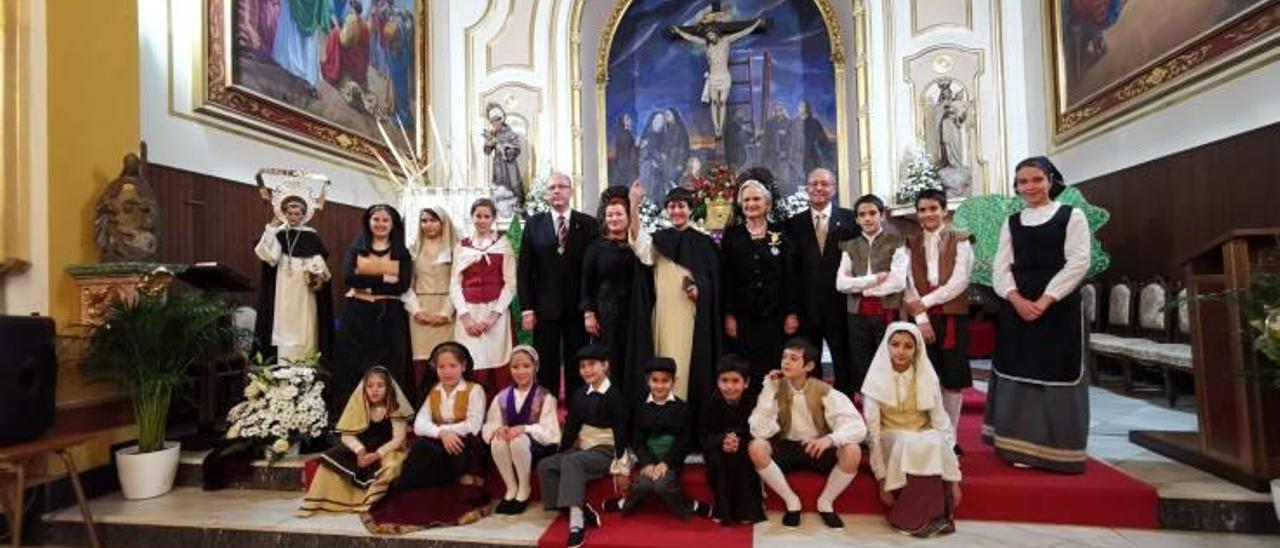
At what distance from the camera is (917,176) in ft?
27.9

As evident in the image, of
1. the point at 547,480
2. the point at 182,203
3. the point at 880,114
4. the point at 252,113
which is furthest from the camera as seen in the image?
the point at 880,114

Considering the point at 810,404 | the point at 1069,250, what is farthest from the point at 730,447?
the point at 1069,250

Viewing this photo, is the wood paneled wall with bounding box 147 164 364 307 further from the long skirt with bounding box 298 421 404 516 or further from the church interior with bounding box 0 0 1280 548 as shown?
the long skirt with bounding box 298 421 404 516

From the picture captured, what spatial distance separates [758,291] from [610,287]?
804 mm

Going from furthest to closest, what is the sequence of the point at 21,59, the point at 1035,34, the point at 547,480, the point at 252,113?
1. the point at 1035,34
2. the point at 252,113
3. the point at 21,59
4. the point at 547,480

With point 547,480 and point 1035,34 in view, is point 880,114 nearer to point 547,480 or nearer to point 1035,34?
point 1035,34

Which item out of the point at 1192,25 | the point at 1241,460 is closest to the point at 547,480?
the point at 1241,460

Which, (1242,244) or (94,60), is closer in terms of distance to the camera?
(1242,244)

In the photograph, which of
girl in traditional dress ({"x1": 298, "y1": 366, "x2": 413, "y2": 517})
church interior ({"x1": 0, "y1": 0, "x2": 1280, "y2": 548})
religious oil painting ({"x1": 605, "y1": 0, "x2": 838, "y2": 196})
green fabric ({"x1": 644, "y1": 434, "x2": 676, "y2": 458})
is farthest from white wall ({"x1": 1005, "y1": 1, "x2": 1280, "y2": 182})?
girl in traditional dress ({"x1": 298, "y1": 366, "x2": 413, "y2": 517})

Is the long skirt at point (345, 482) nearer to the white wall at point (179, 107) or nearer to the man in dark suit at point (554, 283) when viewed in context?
the man in dark suit at point (554, 283)

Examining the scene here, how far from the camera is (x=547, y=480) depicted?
3512 millimetres

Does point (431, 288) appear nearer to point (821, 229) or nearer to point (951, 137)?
point (821, 229)

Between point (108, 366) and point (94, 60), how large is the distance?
182 cm

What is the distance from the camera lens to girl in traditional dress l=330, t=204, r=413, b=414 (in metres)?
4.29
